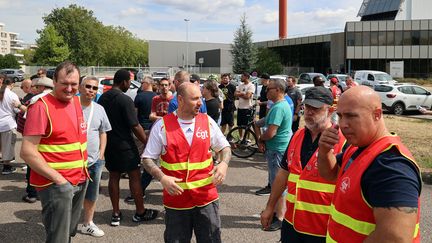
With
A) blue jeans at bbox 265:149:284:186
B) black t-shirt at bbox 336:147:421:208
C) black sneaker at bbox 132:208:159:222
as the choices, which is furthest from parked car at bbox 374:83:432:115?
black t-shirt at bbox 336:147:421:208

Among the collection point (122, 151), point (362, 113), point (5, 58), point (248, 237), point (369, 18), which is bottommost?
point (248, 237)

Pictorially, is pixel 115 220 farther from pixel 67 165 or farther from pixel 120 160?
pixel 67 165

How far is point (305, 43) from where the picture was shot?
198 ft

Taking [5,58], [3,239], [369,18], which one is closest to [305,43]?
A: [369,18]

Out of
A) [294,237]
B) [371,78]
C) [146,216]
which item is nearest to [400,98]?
[371,78]

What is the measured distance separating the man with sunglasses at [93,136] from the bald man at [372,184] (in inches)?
127

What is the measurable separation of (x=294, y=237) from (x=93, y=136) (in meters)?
2.68

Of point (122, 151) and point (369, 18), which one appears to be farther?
point (369, 18)

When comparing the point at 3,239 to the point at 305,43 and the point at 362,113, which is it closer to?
the point at 362,113

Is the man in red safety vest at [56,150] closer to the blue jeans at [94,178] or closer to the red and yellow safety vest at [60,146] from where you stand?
the red and yellow safety vest at [60,146]

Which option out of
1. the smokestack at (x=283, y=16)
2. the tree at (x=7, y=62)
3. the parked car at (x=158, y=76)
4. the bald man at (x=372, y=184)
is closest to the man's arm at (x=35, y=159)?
the bald man at (x=372, y=184)

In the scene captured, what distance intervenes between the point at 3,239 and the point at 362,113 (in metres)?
4.46

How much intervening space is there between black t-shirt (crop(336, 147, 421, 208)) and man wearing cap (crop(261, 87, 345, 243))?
0.88m

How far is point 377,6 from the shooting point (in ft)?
191
